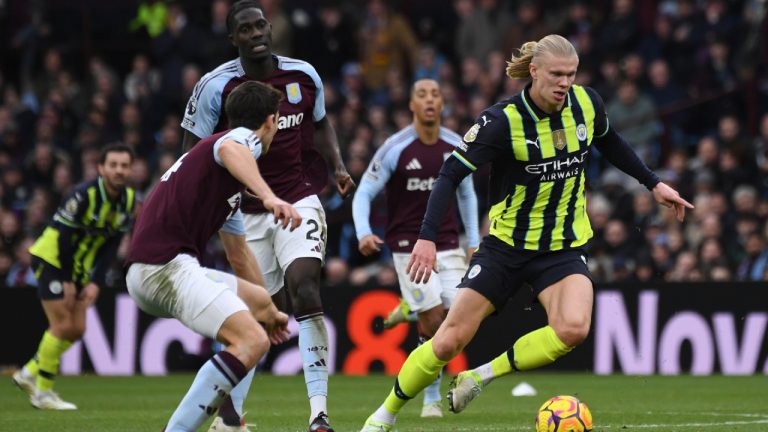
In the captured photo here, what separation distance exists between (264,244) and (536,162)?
2097 millimetres

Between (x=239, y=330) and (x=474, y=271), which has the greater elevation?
(x=474, y=271)

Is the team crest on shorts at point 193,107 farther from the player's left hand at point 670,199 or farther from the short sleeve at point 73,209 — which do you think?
the short sleeve at point 73,209

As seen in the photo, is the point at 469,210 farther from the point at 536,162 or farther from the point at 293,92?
the point at 536,162

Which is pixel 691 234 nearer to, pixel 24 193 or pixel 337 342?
pixel 337 342

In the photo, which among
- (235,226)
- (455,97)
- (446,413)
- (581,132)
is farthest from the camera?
(455,97)

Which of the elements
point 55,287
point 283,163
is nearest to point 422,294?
point 283,163

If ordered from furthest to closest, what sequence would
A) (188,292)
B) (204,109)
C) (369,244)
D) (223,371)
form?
(369,244)
(204,109)
(188,292)
(223,371)

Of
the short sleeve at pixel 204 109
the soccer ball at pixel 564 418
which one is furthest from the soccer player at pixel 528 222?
the short sleeve at pixel 204 109

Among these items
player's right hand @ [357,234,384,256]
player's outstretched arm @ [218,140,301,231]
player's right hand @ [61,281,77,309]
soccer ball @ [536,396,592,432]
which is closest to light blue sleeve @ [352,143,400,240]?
player's right hand @ [357,234,384,256]

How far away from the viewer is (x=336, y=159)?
31.1 ft

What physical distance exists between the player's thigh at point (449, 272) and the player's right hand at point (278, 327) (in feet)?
11.7

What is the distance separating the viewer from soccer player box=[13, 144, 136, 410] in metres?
12.3

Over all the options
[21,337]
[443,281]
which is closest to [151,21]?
[21,337]

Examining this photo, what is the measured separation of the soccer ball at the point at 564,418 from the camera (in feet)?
26.0
